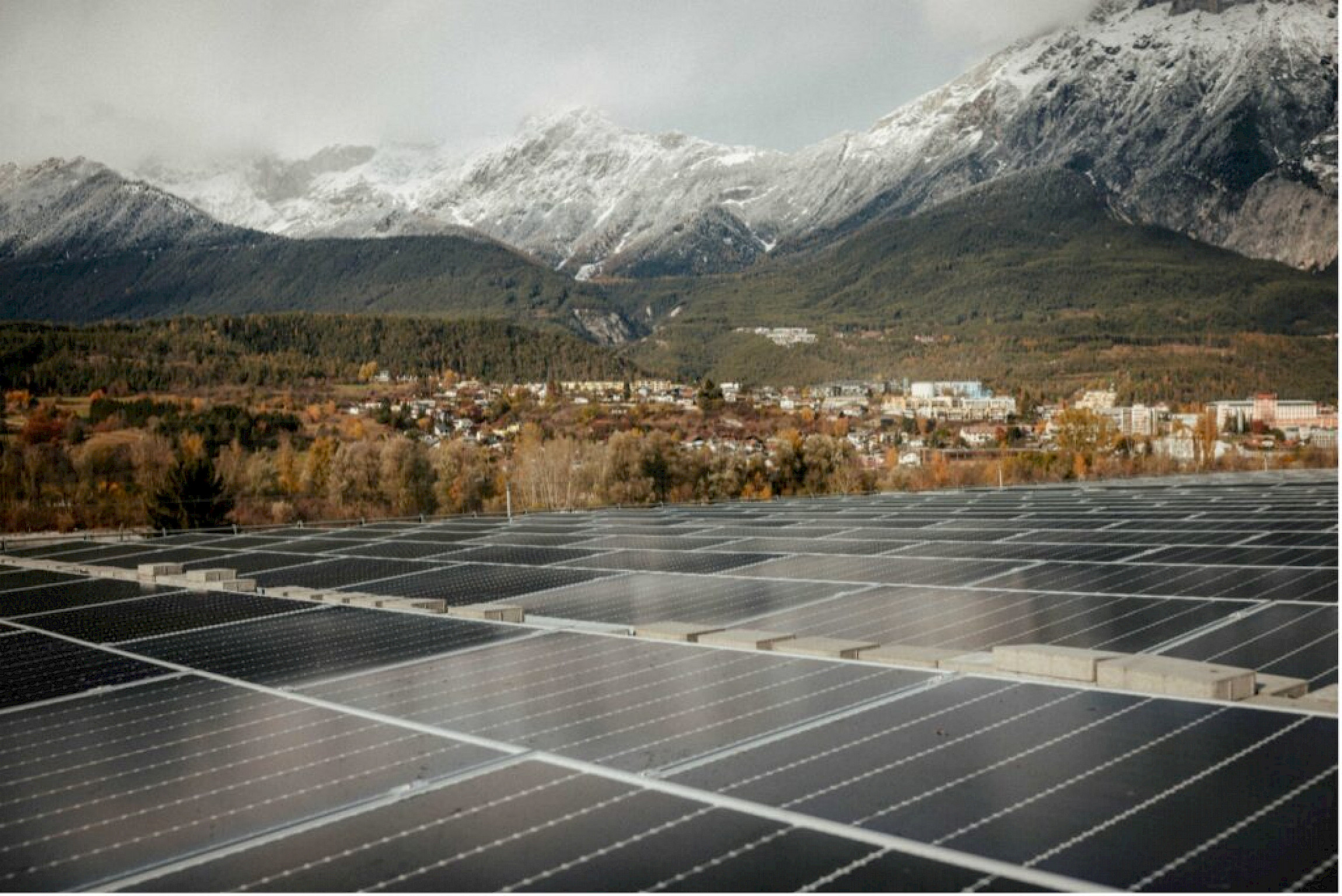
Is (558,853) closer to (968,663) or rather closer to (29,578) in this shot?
(968,663)

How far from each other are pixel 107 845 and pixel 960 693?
623 centimetres

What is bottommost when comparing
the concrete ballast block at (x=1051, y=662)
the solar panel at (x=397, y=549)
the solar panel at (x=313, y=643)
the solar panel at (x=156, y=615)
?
the solar panel at (x=397, y=549)

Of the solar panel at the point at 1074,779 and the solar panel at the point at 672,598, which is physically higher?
the solar panel at the point at 1074,779

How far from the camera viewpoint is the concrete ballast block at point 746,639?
11984 mm

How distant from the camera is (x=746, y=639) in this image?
12352 mm

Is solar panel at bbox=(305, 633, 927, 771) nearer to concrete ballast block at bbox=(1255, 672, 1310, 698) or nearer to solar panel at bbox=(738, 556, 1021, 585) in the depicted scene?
concrete ballast block at bbox=(1255, 672, 1310, 698)

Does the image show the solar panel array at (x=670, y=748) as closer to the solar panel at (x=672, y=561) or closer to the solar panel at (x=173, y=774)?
the solar panel at (x=173, y=774)

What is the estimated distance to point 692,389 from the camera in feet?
493

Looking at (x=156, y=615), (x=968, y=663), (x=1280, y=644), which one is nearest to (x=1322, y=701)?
(x=968, y=663)

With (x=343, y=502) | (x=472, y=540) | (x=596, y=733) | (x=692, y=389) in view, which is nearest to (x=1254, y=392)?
(x=692, y=389)

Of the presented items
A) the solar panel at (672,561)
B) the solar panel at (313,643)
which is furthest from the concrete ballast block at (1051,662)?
the solar panel at (672,561)

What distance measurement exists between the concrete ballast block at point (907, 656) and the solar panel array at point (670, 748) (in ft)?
0.81

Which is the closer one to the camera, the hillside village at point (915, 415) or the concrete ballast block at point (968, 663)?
the concrete ballast block at point (968, 663)

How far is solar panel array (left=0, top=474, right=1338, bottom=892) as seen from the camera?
591 cm
